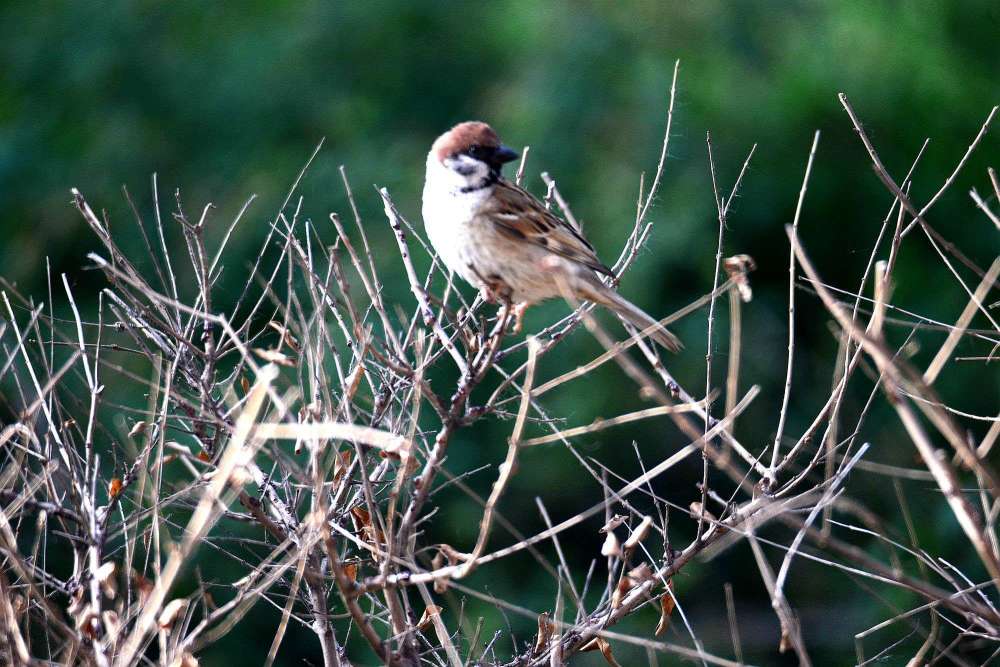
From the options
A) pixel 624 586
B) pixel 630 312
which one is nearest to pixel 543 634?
pixel 624 586

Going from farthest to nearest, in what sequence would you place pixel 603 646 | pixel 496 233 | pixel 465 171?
pixel 465 171
pixel 496 233
pixel 603 646

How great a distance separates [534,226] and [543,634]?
158 cm

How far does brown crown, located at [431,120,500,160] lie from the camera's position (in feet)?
13.0

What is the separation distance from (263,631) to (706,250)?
3667 mm

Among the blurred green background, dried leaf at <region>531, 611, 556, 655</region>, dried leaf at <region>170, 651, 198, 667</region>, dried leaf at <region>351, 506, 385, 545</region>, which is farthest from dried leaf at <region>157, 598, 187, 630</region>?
the blurred green background

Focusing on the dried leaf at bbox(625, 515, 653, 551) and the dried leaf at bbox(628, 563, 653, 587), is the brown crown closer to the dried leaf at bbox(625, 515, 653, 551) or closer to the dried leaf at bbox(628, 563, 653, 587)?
the dried leaf at bbox(625, 515, 653, 551)

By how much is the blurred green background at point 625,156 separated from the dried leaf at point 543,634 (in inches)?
170

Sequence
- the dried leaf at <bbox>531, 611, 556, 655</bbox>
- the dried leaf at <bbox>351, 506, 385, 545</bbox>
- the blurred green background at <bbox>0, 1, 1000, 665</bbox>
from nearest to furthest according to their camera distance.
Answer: the dried leaf at <bbox>531, 611, 556, 655</bbox> → the dried leaf at <bbox>351, 506, 385, 545</bbox> → the blurred green background at <bbox>0, 1, 1000, 665</bbox>

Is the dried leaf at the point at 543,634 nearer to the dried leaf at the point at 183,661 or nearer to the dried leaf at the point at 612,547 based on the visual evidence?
the dried leaf at the point at 612,547

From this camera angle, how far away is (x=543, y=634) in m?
2.76

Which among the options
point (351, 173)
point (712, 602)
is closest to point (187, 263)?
point (351, 173)

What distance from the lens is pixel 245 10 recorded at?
31.1 feet

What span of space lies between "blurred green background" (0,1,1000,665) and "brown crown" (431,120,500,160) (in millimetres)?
3138

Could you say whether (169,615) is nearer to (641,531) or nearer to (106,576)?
(106,576)
